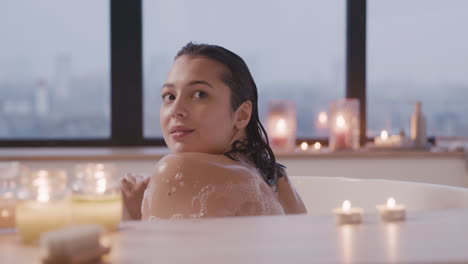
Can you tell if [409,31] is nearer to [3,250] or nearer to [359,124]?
[359,124]

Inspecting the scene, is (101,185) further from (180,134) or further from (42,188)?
(180,134)

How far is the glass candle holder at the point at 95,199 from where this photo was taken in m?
0.87

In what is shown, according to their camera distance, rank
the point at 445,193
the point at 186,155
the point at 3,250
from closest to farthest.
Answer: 1. the point at 3,250
2. the point at 186,155
3. the point at 445,193

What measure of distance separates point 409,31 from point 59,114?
189 cm

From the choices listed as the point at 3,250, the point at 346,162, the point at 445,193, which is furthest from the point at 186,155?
the point at 346,162

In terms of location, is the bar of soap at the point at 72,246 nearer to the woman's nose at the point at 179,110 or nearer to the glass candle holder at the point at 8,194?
the glass candle holder at the point at 8,194

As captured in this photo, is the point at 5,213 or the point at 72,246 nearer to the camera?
the point at 72,246

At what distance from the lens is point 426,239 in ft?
2.74

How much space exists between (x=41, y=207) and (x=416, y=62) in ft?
9.15

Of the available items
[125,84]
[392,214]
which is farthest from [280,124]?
[392,214]

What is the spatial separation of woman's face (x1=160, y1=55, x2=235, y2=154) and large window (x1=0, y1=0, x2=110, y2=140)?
5.61 feet

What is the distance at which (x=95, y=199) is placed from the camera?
88cm

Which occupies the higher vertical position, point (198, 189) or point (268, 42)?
point (268, 42)

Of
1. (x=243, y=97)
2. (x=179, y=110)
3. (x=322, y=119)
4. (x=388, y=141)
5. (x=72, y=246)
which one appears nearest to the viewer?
(x=72, y=246)
